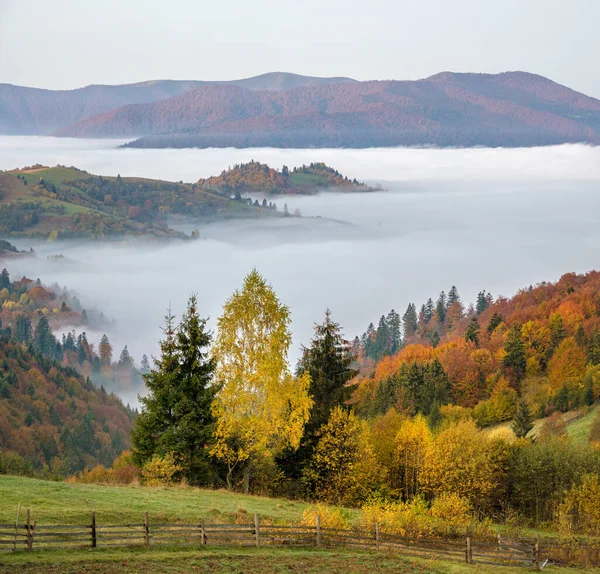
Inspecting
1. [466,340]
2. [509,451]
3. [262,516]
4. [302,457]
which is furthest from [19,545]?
[466,340]

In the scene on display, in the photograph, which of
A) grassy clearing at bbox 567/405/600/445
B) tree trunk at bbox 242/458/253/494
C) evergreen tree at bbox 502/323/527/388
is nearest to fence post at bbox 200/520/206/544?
tree trunk at bbox 242/458/253/494

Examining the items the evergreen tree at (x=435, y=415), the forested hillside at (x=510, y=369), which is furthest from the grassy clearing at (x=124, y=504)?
the forested hillside at (x=510, y=369)

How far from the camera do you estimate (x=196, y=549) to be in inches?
1146

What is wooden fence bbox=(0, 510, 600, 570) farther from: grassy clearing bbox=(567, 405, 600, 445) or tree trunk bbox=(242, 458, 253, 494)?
grassy clearing bbox=(567, 405, 600, 445)

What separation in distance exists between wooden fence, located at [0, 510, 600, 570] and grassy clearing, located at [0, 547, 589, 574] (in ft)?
1.71

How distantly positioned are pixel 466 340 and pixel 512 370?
20688mm

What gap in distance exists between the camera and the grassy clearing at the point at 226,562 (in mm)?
25328

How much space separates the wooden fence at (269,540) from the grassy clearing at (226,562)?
52 cm

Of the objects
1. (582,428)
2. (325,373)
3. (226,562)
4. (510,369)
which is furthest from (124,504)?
(510,369)

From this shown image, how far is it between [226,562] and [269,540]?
12.4ft

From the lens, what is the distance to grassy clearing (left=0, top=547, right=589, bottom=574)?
25.3m

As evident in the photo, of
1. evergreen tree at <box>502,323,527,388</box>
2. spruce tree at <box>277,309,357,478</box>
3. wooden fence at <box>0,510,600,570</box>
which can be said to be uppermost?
spruce tree at <box>277,309,357,478</box>

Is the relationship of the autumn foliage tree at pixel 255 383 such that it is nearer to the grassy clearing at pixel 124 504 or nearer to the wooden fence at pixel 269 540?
the grassy clearing at pixel 124 504

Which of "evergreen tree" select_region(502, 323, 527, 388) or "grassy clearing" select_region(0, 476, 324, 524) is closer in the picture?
"grassy clearing" select_region(0, 476, 324, 524)
